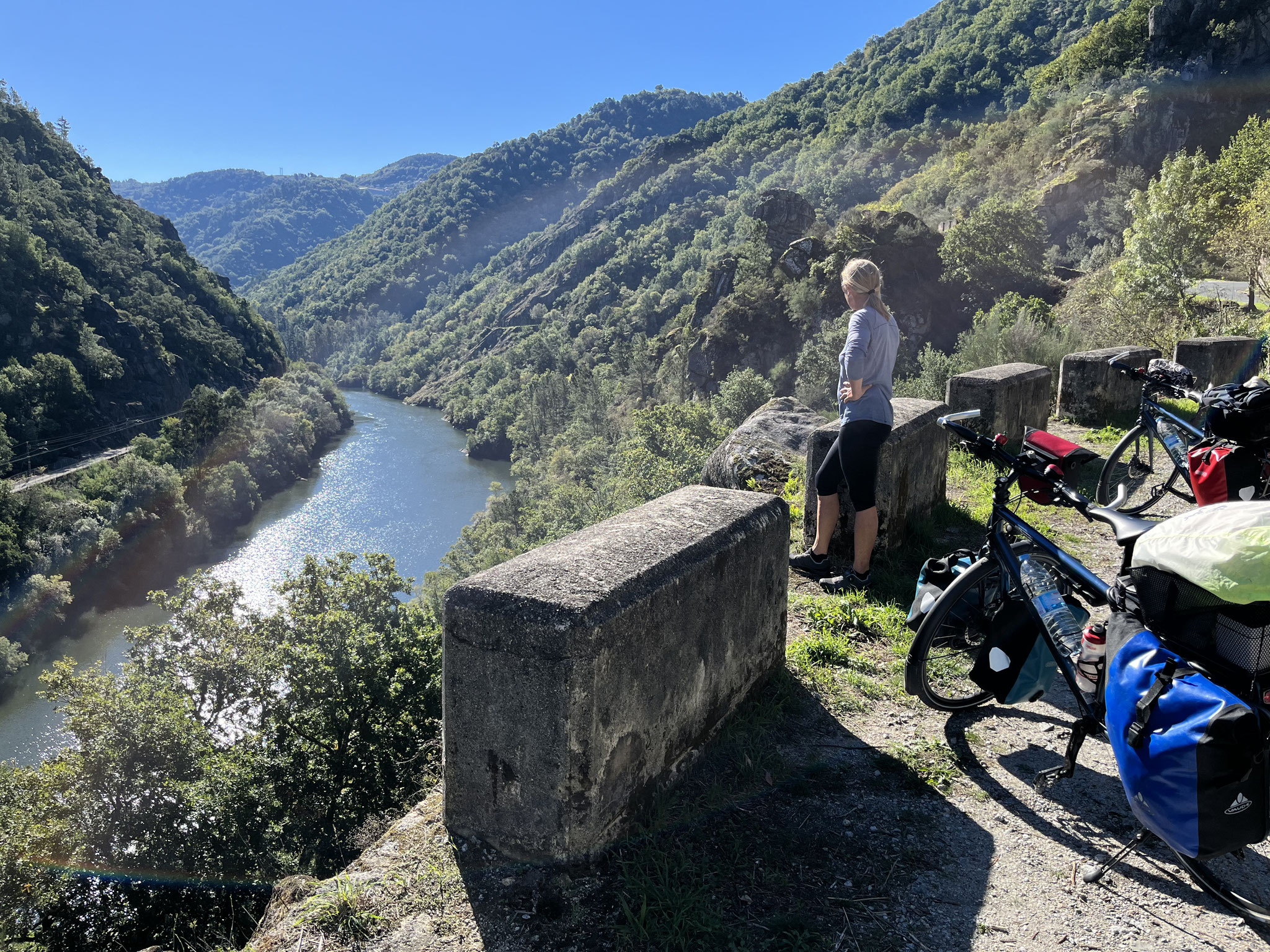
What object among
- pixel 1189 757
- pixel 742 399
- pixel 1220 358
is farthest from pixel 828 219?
pixel 1189 757

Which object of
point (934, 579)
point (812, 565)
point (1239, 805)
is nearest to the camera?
point (1239, 805)

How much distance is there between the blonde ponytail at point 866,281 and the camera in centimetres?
421

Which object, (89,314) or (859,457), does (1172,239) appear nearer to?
(859,457)

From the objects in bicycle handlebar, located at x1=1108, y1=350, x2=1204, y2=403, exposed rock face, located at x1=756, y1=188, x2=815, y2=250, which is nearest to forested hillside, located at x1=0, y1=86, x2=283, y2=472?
exposed rock face, located at x1=756, y1=188, x2=815, y2=250

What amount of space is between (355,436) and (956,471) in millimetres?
83485

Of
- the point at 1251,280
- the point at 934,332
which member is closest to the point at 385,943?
the point at 1251,280

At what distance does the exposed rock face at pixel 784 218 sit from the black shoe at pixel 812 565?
57.9 meters

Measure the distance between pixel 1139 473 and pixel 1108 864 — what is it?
15.0ft

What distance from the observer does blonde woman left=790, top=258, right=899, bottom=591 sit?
420 centimetres

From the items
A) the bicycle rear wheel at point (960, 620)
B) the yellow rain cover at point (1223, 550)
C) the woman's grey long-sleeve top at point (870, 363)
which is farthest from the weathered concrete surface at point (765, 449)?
the yellow rain cover at point (1223, 550)

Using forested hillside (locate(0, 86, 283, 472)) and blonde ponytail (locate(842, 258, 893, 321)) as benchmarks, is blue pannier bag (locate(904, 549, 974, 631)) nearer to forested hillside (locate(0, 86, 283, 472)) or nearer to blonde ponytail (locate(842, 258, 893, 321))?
blonde ponytail (locate(842, 258, 893, 321))

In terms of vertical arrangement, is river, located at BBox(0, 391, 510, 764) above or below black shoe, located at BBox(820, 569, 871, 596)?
below

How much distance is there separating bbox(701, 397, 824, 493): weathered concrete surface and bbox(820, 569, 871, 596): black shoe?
2.21 m

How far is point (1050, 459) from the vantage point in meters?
3.12
